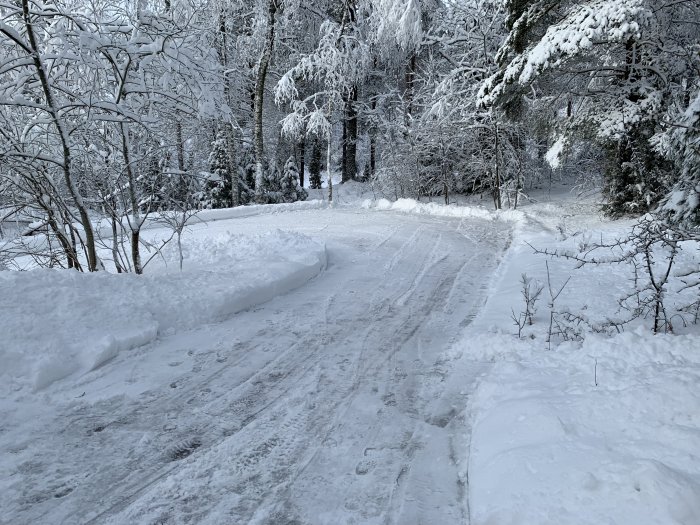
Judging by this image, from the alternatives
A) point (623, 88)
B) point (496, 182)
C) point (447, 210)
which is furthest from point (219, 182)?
point (623, 88)

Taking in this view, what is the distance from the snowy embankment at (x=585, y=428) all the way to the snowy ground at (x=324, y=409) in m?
0.01

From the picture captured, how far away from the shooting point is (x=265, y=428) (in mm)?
3189

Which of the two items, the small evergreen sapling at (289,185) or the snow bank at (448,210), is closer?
the snow bank at (448,210)

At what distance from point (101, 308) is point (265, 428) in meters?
2.30

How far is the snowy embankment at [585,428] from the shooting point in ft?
6.94

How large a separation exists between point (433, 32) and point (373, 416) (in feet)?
65.9

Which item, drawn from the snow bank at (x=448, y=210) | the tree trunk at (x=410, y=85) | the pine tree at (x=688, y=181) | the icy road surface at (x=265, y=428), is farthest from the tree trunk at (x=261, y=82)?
the pine tree at (x=688, y=181)

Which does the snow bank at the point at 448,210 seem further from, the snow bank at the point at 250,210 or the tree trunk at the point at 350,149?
the tree trunk at the point at 350,149

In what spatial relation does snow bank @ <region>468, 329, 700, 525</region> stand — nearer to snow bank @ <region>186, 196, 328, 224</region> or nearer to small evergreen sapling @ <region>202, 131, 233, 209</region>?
snow bank @ <region>186, 196, 328, 224</region>

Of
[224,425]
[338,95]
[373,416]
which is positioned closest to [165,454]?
[224,425]

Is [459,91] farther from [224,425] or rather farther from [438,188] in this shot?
[224,425]

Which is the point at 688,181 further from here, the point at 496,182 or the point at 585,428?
the point at 496,182

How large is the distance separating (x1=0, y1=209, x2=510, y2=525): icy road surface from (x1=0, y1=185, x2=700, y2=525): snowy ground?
0.05ft

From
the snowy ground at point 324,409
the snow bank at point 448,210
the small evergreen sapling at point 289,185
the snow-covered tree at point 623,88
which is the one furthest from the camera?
the small evergreen sapling at point 289,185
